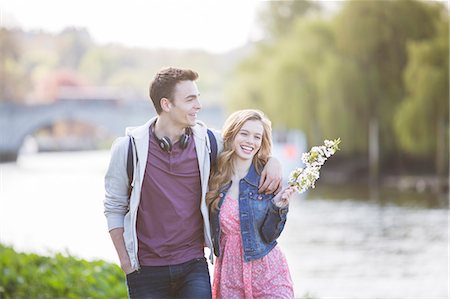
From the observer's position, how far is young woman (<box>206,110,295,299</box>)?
3.48 metres

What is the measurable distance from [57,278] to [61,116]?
49.1m

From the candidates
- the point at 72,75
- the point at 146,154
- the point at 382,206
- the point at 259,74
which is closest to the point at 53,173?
the point at 259,74

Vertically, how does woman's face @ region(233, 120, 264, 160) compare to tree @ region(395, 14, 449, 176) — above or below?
below

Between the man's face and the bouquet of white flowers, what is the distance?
0.42 m

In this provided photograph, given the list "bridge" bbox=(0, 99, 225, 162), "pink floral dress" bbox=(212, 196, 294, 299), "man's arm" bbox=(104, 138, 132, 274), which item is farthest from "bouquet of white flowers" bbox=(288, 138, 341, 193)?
"bridge" bbox=(0, 99, 225, 162)

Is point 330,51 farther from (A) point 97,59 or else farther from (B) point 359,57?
(A) point 97,59

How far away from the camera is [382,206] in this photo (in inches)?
897

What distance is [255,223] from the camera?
3.50 metres

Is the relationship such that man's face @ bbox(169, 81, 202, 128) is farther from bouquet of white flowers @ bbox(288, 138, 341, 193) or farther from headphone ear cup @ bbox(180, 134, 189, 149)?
bouquet of white flowers @ bbox(288, 138, 341, 193)

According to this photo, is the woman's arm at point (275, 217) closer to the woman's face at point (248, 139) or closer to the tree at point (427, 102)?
the woman's face at point (248, 139)

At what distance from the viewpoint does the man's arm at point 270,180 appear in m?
3.49

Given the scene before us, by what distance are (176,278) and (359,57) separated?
2563 centimetres

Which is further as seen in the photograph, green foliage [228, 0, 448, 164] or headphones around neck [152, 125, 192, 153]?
green foliage [228, 0, 448, 164]

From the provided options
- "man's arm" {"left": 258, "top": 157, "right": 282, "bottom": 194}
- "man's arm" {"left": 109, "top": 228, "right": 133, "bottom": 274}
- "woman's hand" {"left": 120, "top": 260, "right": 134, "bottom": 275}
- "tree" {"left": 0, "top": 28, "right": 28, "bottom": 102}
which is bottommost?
"woman's hand" {"left": 120, "top": 260, "right": 134, "bottom": 275}
